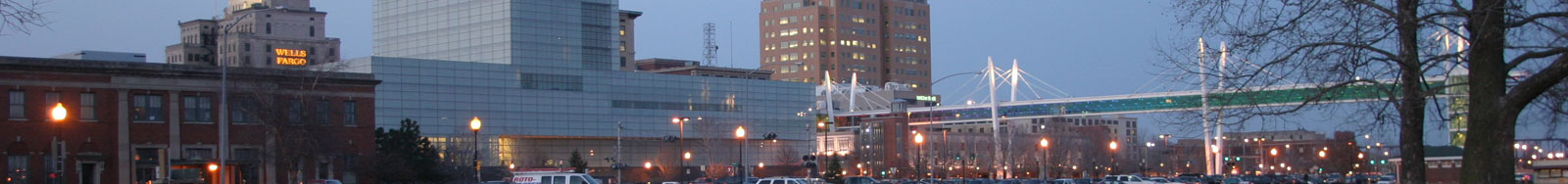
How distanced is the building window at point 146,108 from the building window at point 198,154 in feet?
6.01

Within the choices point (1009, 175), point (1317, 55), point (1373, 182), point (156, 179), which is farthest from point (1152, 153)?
point (1317, 55)

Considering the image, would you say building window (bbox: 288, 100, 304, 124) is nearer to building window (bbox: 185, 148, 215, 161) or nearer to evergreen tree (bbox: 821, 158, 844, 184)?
building window (bbox: 185, 148, 215, 161)

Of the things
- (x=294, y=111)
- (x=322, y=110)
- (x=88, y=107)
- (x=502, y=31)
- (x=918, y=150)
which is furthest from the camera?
(x=502, y=31)

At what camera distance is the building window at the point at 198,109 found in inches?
2502

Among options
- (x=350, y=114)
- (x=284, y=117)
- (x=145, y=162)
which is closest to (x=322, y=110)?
(x=350, y=114)

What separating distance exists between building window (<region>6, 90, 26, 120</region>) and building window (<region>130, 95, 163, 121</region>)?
393cm

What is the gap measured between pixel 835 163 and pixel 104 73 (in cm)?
5729

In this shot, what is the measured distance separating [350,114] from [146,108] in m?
8.76

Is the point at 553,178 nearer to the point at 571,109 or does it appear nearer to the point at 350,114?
the point at 350,114

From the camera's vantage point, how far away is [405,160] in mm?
69562

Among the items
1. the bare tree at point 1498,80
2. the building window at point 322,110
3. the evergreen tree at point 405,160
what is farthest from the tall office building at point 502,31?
the bare tree at point 1498,80

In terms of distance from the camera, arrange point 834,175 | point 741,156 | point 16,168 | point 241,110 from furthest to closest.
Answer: point 834,175 < point 741,156 < point 241,110 < point 16,168

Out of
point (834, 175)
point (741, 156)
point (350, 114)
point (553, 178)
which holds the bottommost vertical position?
point (834, 175)

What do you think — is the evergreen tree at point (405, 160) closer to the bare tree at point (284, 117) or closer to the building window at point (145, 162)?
the bare tree at point (284, 117)
